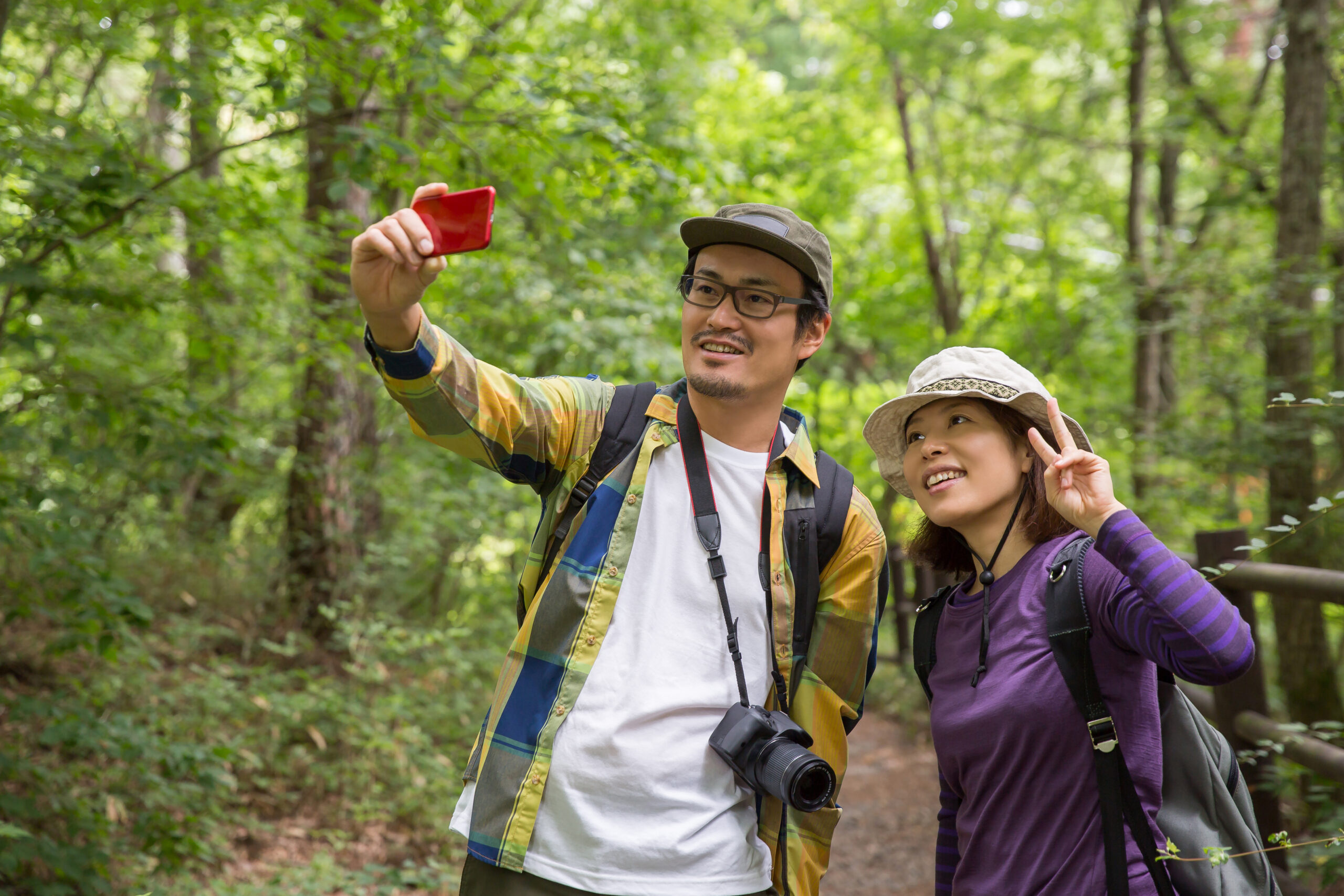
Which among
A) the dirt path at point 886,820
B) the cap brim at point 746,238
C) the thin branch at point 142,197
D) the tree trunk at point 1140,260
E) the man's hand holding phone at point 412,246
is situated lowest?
the dirt path at point 886,820

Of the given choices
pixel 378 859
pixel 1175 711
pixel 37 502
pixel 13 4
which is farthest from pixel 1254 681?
pixel 13 4

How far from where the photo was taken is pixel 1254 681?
3.49 metres

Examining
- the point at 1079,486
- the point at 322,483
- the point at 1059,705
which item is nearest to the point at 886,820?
the point at 322,483

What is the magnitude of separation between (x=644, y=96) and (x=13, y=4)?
418 cm

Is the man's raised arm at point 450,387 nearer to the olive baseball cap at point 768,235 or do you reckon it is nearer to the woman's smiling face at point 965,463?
the olive baseball cap at point 768,235

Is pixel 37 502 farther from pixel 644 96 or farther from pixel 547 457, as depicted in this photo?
pixel 644 96

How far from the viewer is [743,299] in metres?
2.23

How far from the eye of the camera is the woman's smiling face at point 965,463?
2000 mm

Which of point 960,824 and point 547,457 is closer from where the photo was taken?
point 960,824

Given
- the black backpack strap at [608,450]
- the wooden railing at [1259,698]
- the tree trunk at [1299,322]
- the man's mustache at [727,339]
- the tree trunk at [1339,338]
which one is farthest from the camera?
the tree trunk at [1339,338]

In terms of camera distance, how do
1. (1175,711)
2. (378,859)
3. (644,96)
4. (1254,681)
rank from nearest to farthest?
(1175,711) < (1254,681) < (378,859) < (644,96)

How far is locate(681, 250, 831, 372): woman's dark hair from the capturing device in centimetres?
228

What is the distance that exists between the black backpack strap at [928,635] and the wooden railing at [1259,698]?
2.45ft

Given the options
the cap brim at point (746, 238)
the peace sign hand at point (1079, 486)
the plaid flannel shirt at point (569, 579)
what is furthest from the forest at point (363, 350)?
the cap brim at point (746, 238)
